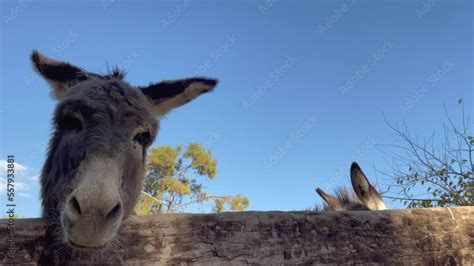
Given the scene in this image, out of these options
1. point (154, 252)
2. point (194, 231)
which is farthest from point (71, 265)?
point (194, 231)

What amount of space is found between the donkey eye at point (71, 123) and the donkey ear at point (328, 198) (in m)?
4.75

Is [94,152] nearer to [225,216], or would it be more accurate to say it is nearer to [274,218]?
[225,216]

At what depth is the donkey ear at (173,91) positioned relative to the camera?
12.5 feet

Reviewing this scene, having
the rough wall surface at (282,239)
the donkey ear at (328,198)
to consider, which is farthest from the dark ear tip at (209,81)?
the donkey ear at (328,198)

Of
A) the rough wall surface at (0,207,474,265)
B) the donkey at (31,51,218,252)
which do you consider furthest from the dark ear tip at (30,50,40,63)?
the rough wall surface at (0,207,474,265)

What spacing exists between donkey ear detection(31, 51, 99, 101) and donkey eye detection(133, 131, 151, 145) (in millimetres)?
1122

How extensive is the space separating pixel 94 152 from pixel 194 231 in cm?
78

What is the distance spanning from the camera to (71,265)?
190 cm

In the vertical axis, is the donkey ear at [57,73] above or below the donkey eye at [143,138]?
above

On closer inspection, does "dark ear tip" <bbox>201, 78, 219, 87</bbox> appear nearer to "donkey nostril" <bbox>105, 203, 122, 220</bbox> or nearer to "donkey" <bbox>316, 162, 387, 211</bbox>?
"donkey nostril" <bbox>105, 203, 122, 220</bbox>

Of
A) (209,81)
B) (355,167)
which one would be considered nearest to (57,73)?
(209,81)

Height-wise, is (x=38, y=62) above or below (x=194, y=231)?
above

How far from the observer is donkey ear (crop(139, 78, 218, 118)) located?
3812mm

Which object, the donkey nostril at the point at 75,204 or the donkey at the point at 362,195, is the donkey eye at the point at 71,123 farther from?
the donkey at the point at 362,195
